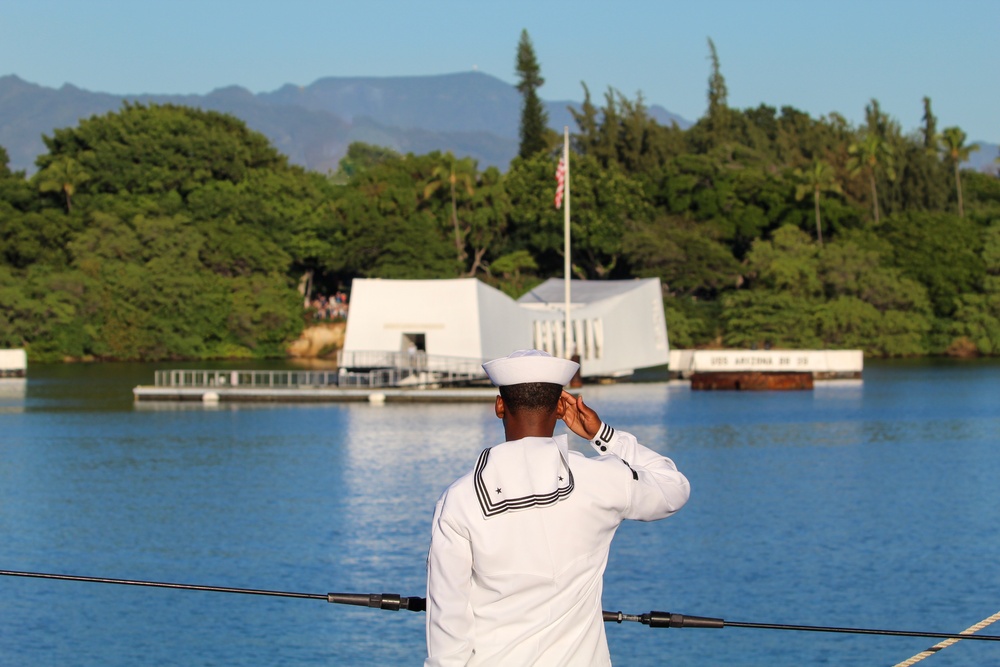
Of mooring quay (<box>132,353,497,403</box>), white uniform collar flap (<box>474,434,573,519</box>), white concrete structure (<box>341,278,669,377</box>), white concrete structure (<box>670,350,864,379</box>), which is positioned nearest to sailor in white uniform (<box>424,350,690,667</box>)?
white uniform collar flap (<box>474,434,573,519</box>)

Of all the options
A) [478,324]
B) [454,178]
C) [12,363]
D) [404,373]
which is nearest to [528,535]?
[478,324]

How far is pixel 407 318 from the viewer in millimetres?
37312

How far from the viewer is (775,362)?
148 feet

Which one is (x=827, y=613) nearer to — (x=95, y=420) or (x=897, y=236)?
(x=95, y=420)

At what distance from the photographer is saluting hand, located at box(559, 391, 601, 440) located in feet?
13.0

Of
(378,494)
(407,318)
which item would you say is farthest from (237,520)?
(407,318)

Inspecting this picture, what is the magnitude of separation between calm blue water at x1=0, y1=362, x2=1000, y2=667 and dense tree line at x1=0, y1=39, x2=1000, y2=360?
70.2ft

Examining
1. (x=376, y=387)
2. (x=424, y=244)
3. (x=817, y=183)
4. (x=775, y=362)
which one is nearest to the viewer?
(x=376, y=387)

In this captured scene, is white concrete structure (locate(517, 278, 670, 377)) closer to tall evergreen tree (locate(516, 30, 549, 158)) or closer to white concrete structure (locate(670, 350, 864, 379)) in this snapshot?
white concrete structure (locate(670, 350, 864, 379))

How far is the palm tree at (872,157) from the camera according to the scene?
6581 cm

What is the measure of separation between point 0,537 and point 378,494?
5.86 metres

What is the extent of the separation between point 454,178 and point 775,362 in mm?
20139

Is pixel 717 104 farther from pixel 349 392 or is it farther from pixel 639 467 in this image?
pixel 639 467

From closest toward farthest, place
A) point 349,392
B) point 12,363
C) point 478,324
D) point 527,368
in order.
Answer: point 527,368 → point 349,392 → point 478,324 → point 12,363
